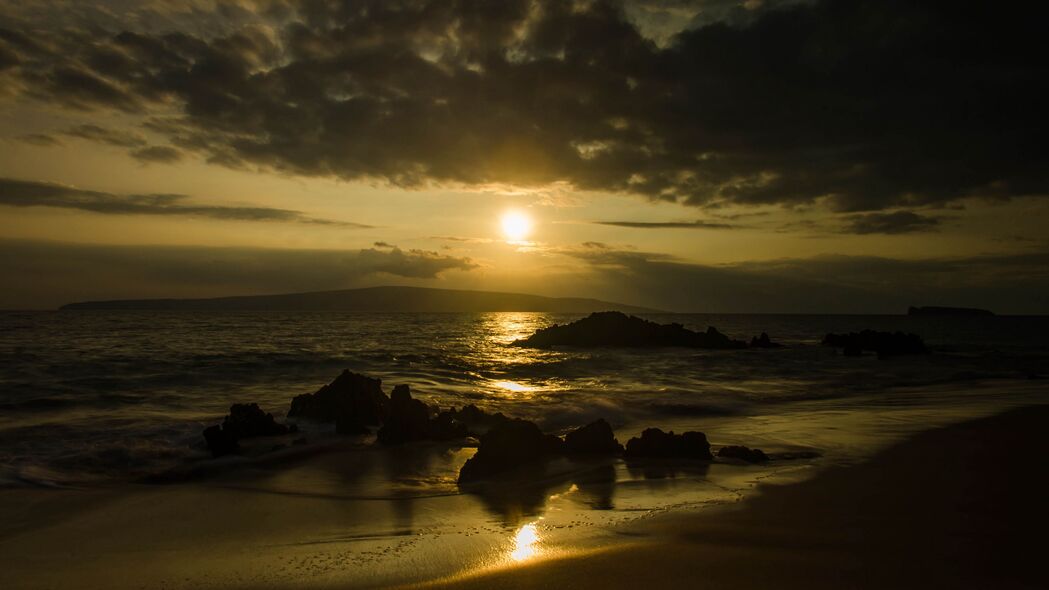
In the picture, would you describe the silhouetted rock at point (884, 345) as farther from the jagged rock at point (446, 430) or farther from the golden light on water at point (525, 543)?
the golden light on water at point (525, 543)

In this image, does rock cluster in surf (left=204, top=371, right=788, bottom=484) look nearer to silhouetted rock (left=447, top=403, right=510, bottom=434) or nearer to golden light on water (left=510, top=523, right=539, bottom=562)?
silhouetted rock (left=447, top=403, right=510, bottom=434)

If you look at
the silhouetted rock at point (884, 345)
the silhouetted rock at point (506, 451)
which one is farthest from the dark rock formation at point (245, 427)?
the silhouetted rock at point (884, 345)

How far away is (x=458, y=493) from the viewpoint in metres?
8.60

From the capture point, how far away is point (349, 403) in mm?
14625

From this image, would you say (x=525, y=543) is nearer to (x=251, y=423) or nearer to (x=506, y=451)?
(x=506, y=451)

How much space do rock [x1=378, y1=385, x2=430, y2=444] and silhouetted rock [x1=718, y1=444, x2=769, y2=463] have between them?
5.74 meters

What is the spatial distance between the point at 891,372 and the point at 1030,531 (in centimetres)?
2834

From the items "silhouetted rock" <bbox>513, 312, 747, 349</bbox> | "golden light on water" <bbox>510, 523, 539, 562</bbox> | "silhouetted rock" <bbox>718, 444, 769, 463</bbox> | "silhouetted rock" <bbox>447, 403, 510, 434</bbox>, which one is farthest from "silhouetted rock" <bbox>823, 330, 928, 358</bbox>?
"golden light on water" <bbox>510, 523, 539, 562</bbox>

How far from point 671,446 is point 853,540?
460 centimetres

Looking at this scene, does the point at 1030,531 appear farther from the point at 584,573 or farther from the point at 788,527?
the point at 584,573

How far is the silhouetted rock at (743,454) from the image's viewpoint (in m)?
10.1

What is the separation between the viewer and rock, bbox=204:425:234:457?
11.3 m

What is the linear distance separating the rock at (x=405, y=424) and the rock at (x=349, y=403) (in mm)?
1605

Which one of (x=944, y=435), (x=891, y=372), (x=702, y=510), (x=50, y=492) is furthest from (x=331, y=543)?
(x=891, y=372)
